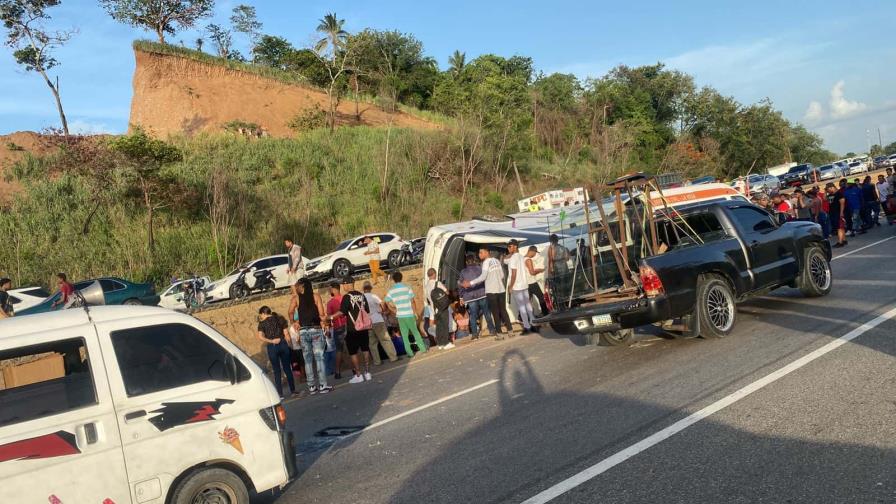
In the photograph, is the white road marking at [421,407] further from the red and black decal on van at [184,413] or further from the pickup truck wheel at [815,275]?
the pickup truck wheel at [815,275]

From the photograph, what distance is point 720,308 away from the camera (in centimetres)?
940

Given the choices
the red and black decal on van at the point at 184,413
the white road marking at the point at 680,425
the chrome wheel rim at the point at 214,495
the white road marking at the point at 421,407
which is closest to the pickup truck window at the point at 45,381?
the red and black decal on van at the point at 184,413

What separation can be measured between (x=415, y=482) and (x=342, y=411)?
382cm

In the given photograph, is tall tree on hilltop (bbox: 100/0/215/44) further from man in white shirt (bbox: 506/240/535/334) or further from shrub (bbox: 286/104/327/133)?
man in white shirt (bbox: 506/240/535/334)

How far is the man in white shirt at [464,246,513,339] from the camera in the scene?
43.0ft

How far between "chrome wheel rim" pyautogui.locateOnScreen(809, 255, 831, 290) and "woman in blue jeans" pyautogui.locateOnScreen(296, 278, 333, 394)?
7915 millimetres

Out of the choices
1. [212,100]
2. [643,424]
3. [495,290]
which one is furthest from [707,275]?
[212,100]

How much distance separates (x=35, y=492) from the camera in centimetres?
428

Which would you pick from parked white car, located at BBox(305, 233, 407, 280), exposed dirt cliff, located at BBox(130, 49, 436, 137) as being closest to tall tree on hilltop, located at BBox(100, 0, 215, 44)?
exposed dirt cliff, located at BBox(130, 49, 436, 137)

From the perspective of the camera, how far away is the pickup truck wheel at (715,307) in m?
9.16

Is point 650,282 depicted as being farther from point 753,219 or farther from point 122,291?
point 122,291

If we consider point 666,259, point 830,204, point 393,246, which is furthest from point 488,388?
point 393,246

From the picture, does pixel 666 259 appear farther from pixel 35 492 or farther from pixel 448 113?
pixel 448 113

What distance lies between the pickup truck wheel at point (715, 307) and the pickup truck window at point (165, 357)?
637cm
